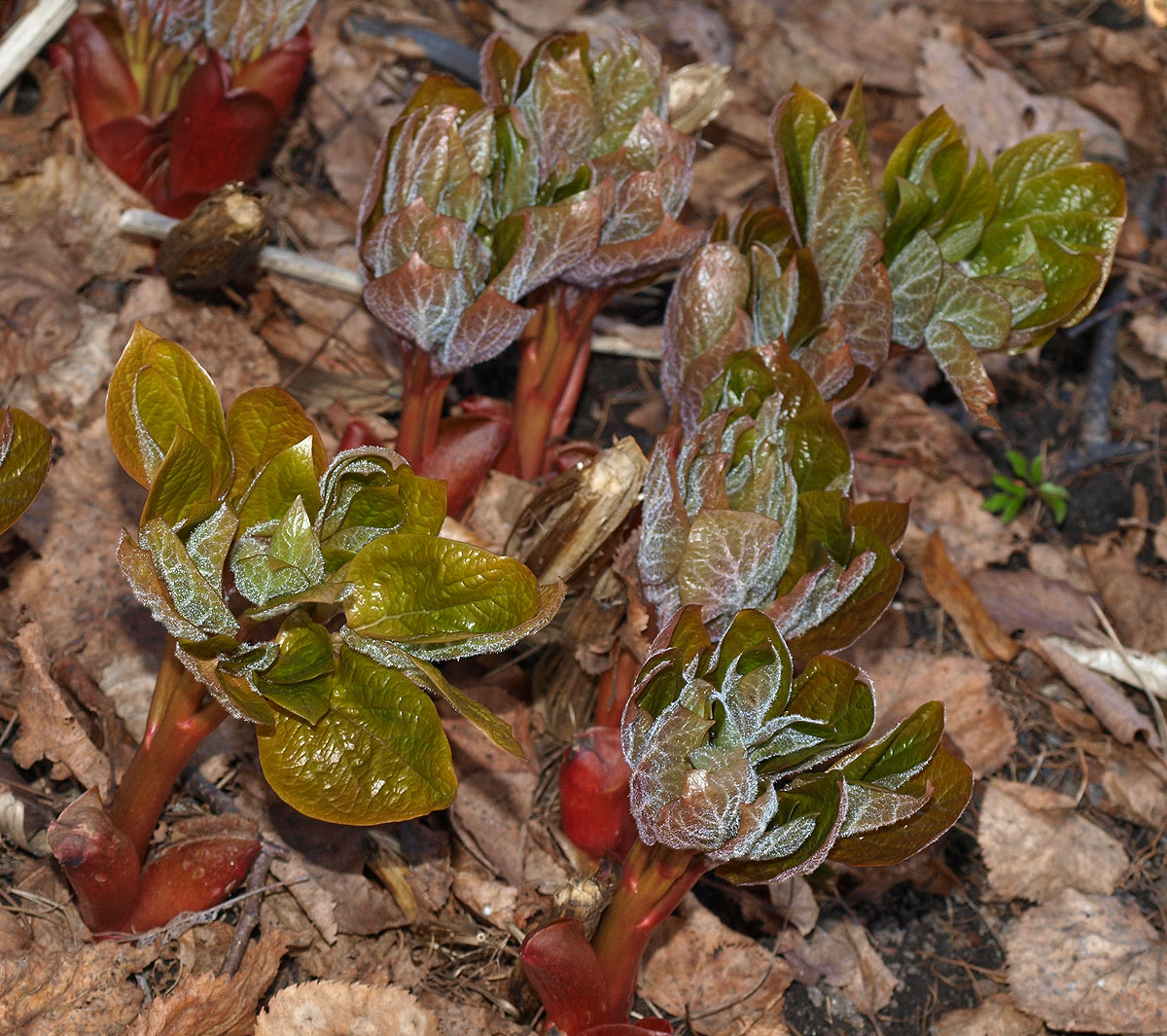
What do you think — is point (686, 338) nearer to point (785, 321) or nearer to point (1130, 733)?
point (785, 321)

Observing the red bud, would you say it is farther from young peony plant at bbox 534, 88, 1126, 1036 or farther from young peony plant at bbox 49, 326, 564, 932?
young peony plant at bbox 49, 326, 564, 932

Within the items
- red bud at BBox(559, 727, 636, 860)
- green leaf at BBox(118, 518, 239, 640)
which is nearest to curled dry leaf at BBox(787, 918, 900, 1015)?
red bud at BBox(559, 727, 636, 860)

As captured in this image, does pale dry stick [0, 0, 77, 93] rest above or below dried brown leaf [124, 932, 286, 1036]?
above

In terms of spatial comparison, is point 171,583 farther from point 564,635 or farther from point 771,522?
point 564,635

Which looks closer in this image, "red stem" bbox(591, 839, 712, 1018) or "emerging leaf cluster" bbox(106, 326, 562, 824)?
"emerging leaf cluster" bbox(106, 326, 562, 824)

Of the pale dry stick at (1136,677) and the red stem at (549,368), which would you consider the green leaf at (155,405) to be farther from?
the pale dry stick at (1136,677)

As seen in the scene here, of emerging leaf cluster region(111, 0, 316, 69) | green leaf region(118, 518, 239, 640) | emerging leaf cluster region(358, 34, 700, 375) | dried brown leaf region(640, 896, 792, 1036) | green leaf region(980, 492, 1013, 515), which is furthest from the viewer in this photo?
green leaf region(980, 492, 1013, 515)

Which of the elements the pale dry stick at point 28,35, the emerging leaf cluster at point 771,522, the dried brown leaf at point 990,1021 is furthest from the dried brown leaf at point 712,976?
the pale dry stick at point 28,35

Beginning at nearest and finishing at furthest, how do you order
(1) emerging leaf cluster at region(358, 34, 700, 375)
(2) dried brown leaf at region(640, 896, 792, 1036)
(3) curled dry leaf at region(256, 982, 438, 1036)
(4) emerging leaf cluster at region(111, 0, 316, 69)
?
(3) curled dry leaf at region(256, 982, 438, 1036) → (1) emerging leaf cluster at region(358, 34, 700, 375) → (2) dried brown leaf at region(640, 896, 792, 1036) → (4) emerging leaf cluster at region(111, 0, 316, 69)
